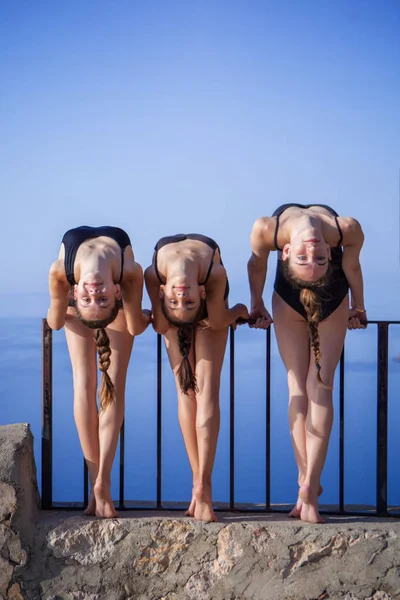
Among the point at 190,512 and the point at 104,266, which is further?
the point at 190,512

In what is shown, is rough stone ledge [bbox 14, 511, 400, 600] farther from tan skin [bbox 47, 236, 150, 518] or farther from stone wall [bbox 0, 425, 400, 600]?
tan skin [bbox 47, 236, 150, 518]

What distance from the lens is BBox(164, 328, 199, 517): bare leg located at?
4145 mm

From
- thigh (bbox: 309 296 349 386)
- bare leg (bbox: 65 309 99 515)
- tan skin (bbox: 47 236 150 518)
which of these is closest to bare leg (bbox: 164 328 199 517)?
tan skin (bbox: 47 236 150 518)

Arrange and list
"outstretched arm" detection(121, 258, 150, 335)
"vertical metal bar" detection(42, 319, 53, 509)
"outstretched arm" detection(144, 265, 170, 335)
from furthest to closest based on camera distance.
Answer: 1. "vertical metal bar" detection(42, 319, 53, 509)
2. "outstretched arm" detection(144, 265, 170, 335)
3. "outstretched arm" detection(121, 258, 150, 335)

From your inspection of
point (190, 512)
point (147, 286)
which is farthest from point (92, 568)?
point (147, 286)

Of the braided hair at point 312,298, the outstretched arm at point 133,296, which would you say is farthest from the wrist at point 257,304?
the outstretched arm at point 133,296

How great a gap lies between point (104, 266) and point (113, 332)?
441 millimetres

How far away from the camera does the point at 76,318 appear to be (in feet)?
13.6

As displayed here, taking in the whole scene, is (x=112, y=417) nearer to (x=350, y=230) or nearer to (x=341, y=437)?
(x=341, y=437)

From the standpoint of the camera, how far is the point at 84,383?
422cm

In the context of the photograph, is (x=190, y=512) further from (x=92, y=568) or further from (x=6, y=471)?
(x=6, y=471)

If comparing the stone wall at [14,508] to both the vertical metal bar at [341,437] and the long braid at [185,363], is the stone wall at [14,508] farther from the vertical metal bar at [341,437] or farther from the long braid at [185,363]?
the vertical metal bar at [341,437]

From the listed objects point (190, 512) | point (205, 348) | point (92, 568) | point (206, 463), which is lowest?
point (92, 568)

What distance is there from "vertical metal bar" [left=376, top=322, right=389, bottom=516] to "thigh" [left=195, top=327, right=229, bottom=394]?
2.96 feet
